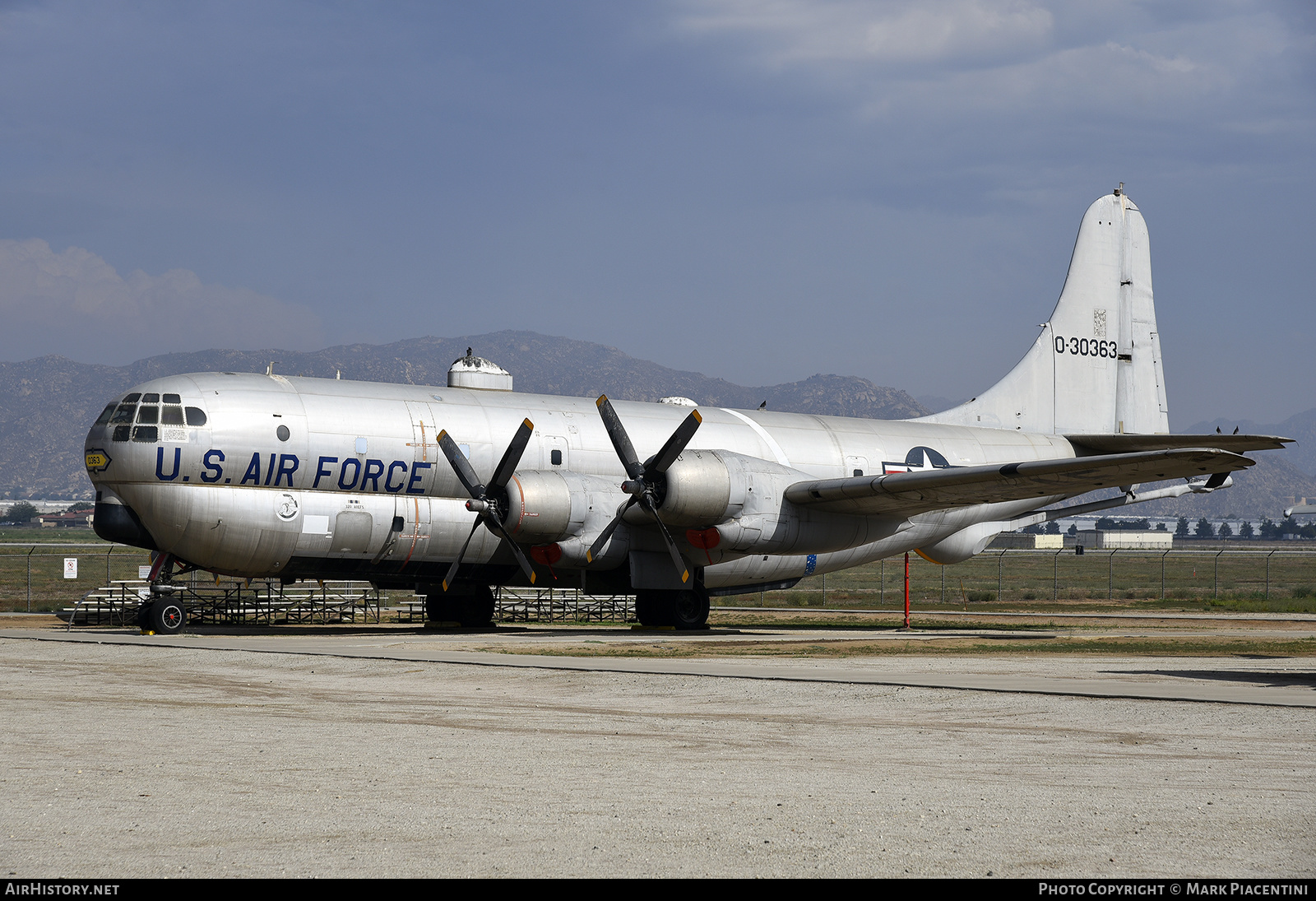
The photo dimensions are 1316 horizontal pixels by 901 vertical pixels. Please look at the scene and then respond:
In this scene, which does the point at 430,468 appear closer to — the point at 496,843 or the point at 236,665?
the point at 236,665

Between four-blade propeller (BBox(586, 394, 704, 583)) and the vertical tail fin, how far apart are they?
1272 centimetres

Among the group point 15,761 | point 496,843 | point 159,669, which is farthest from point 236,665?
point 496,843

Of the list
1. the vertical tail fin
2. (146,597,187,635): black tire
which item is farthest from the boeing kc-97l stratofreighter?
the vertical tail fin

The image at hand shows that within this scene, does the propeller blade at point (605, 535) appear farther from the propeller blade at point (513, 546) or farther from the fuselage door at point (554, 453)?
the fuselage door at point (554, 453)

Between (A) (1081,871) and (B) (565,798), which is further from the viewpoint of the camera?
(B) (565,798)

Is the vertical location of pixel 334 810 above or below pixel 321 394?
below

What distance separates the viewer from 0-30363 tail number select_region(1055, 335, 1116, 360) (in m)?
38.8

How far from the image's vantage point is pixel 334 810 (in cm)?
819

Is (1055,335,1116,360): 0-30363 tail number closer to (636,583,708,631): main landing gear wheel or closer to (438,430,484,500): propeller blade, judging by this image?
(636,583,708,631): main landing gear wheel

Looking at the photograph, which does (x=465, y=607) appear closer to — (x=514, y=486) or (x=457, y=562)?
(x=457, y=562)

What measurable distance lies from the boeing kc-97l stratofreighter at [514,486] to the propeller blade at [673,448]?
0.12 feet

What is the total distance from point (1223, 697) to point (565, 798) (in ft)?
29.6

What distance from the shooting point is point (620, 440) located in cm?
2811

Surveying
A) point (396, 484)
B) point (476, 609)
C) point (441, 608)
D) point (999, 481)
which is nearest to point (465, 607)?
point (476, 609)
